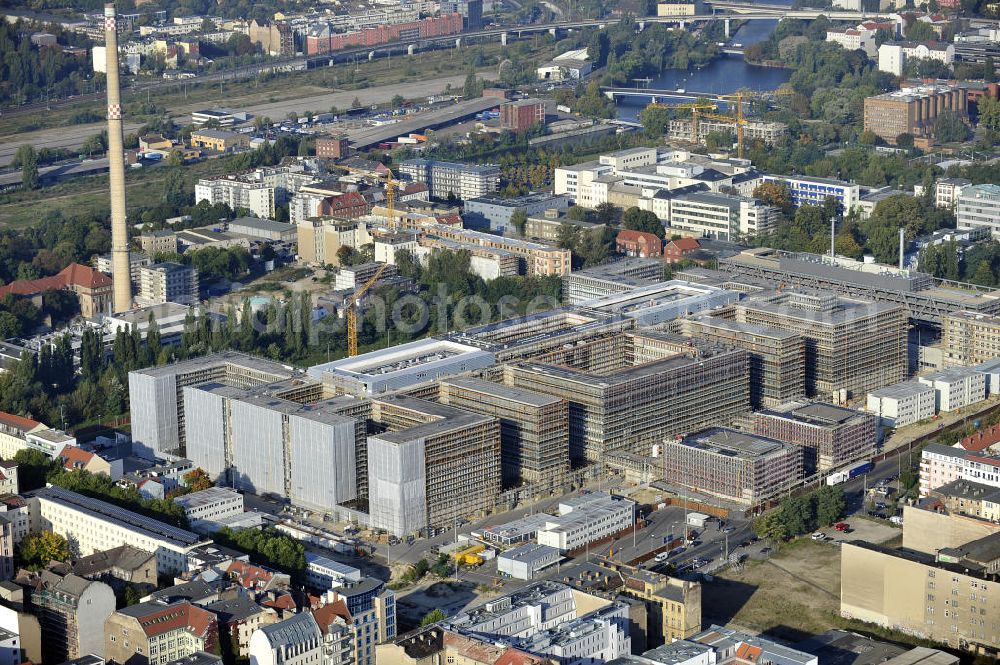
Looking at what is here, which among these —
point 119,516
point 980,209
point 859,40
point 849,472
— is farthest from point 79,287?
point 859,40

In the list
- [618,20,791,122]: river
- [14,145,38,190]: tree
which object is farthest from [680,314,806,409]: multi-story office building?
[618,20,791,122]: river

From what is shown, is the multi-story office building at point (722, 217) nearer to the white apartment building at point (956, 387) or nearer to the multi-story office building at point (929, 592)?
the white apartment building at point (956, 387)

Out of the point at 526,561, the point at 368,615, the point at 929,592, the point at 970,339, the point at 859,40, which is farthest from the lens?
the point at 859,40

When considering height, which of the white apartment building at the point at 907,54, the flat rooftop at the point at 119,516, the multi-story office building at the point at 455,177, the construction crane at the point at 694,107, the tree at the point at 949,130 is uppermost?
the white apartment building at the point at 907,54

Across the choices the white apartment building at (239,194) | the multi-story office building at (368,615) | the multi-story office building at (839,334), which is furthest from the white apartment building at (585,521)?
the white apartment building at (239,194)

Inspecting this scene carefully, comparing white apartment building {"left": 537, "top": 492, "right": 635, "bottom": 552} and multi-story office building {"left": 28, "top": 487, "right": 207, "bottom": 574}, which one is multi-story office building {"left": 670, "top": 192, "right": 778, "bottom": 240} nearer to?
white apartment building {"left": 537, "top": 492, "right": 635, "bottom": 552}

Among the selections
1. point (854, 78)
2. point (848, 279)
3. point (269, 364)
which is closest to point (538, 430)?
point (269, 364)

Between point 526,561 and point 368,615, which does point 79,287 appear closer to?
point 526,561
